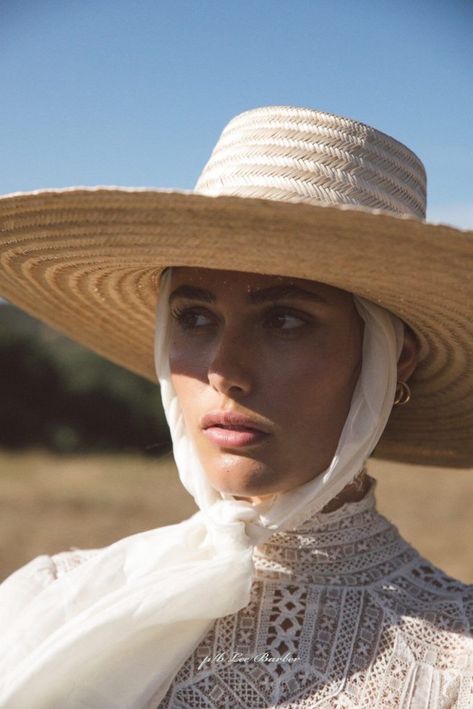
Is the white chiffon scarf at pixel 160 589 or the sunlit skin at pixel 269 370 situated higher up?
the sunlit skin at pixel 269 370

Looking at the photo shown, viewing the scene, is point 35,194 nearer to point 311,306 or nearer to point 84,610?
point 311,306

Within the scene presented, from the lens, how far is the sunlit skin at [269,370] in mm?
1947

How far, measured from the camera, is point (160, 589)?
1982mm

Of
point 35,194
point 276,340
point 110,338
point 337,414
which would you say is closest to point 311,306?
point 276,340

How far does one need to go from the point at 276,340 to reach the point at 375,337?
26 centimetres

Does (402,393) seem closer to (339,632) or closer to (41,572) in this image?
(339,632)

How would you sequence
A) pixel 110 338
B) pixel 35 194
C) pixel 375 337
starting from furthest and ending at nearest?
pixel 110 338 → pixel 375 337 → pixel 35 194

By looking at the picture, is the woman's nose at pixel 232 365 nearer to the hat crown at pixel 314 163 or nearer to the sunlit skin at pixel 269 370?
the sunlit skin at pixel 269 370

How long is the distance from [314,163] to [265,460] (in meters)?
0.63

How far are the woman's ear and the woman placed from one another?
29 mm

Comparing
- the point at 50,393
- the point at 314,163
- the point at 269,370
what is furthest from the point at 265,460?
the point at 50,393

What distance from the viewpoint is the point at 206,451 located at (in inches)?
80.1

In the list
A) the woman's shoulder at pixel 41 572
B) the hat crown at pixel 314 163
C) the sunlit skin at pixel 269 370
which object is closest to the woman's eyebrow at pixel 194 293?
the sunlit skin at pixel 269 370

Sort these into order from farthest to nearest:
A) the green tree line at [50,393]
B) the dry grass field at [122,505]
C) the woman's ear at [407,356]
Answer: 1. the green tree line at [50,393]
2. the dry grass field at [122,505]
3. the woman's ear at [407,356]
